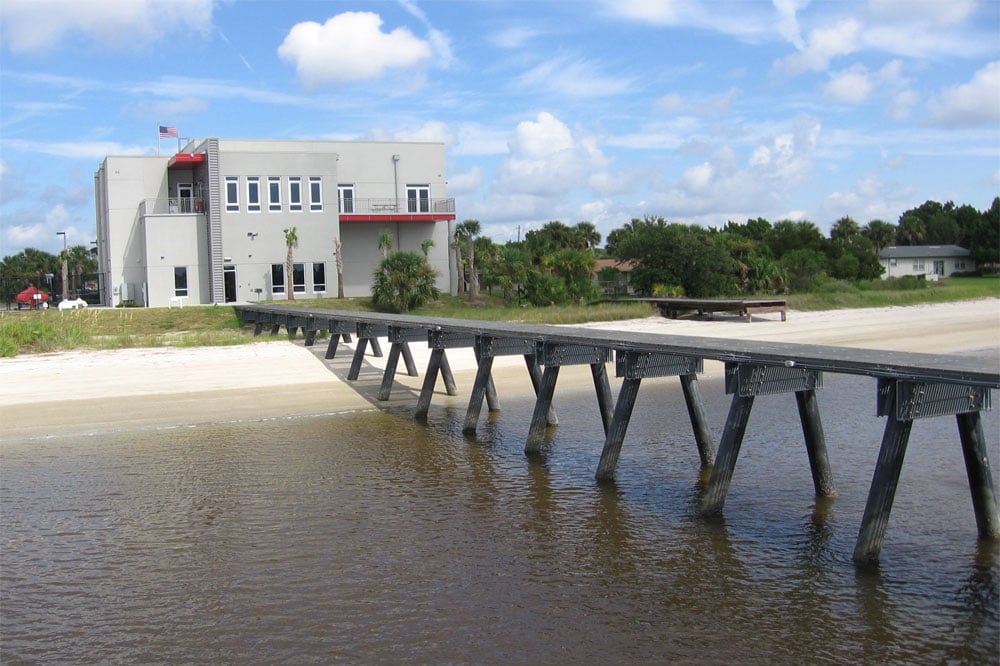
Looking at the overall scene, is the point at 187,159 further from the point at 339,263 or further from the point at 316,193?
the point at 339,263

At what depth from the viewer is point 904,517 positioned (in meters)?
10.4

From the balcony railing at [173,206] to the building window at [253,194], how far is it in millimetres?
3347

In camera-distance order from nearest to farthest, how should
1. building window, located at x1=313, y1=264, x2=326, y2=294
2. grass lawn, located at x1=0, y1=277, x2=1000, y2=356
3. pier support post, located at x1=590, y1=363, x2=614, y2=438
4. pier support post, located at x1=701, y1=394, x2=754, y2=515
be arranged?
pier support post, located at x1=701, y1=394, x2=754, y2=515 < pier support post, located at x1=590, y1=363, x2=614, y2=438 < grass lawn, located at x1=0, y1=277, x2=1000, y2=356 < building window, located at x1=313, y1=264, x2=326, y2=294

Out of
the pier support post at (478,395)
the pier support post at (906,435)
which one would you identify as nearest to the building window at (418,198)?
the pier support post at (478,395)

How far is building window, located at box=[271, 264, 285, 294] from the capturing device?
161 feet

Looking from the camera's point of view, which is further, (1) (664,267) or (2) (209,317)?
(1) (664,267)

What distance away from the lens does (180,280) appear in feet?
159

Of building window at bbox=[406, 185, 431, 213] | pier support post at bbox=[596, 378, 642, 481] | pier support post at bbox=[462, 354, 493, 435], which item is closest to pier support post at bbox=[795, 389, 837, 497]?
pier support post at bbox=[596, 378, 642, 481]

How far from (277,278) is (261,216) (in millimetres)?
3292

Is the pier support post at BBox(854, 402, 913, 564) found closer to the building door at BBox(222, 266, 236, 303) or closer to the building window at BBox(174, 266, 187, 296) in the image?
the building door at BBox(222, 266, 236, 303)

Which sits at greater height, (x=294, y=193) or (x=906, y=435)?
(x=294, y=193)

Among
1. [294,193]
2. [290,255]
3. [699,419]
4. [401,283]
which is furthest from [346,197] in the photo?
[699,419]

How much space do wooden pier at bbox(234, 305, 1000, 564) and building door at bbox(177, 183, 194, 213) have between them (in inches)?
1453

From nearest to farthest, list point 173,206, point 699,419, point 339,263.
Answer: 1. point 699,419
2. point 339,263
3. point 173,206
